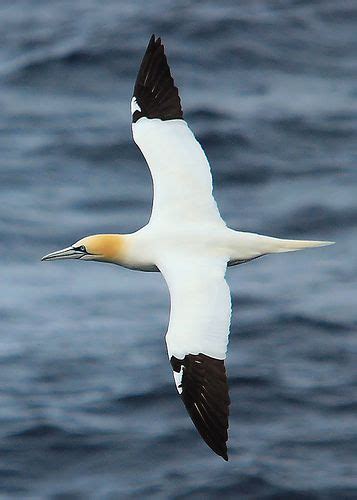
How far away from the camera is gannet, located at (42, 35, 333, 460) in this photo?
11.0m

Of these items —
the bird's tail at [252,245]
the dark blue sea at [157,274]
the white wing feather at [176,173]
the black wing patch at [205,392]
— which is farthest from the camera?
the dark blue sea at [157,274]

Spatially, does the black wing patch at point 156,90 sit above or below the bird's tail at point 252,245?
above

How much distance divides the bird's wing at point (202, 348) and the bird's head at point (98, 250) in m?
0.66

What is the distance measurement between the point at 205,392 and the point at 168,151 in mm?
2427

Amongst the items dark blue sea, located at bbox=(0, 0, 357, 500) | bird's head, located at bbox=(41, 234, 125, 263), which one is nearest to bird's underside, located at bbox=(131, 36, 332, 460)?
bird's head, located at bbox=(41, 234, 125, 263)

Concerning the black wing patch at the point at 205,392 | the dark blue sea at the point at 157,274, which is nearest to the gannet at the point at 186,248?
the black wing patch at the point at 205,392

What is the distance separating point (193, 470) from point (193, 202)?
2935 millimetres

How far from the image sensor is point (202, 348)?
11.0 m

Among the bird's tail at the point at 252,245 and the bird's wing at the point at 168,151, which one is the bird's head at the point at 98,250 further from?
the bird's tail at the point at 252,245

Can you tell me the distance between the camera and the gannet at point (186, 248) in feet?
36.0

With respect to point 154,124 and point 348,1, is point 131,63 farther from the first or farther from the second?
point 154,124

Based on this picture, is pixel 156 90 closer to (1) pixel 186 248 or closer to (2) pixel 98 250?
(2) pixel 98 250

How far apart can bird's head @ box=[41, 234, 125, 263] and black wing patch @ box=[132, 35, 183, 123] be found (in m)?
1.37

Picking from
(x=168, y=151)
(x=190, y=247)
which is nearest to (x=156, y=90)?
(x=168, y=151)
